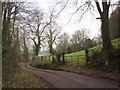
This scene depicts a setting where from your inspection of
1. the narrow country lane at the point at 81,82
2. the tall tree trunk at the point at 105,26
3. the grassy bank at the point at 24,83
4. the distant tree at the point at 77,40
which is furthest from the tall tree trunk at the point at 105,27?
the distant tree at the point at 77,40

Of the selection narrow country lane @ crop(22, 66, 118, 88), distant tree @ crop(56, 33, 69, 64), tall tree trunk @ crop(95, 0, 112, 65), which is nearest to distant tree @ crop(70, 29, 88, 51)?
distant tree @ crop(56, 33, 69, 64)

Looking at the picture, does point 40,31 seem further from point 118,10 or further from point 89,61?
point 118,10

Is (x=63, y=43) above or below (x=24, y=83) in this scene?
above

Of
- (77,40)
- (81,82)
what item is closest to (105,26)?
(81,82)

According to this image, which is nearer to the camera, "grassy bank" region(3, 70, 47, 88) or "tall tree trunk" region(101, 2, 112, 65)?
"grassy bank" region(3, 70, 47, 88)

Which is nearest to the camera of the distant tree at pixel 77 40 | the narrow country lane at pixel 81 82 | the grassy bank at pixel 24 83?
the narrow country lane at pixel 81 82

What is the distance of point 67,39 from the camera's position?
34.3 meters

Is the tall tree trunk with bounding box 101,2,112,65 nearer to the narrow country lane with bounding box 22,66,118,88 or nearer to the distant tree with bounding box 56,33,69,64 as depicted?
the narrow country lane with bounding box 22,66,118,88

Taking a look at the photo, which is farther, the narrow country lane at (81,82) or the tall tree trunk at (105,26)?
the tall tree trunk at (105,26)

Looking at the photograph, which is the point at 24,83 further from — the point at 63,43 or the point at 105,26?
the point at 63,43

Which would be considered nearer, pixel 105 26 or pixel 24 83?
pixel 24 83

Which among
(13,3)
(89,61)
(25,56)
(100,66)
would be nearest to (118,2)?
(100,66)

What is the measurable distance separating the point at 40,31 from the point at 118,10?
53.6 feet

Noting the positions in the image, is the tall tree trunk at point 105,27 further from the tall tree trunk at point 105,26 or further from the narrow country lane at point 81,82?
the narrow country lane at point 81,82
